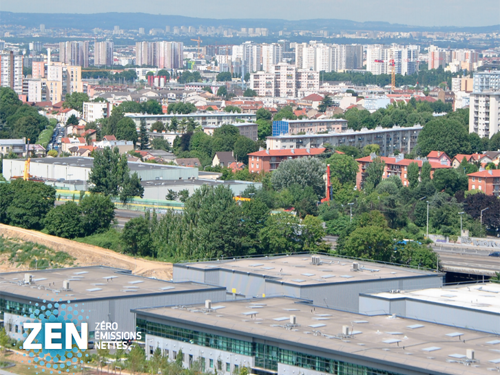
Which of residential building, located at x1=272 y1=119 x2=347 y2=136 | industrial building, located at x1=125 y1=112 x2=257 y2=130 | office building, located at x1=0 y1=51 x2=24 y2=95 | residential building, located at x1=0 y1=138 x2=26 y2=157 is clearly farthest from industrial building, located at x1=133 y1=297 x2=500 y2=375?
office building, located at x1=0 y1=51 x2=24 y2=95

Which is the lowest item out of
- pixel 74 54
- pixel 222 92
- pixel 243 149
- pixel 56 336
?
pixel 56 336

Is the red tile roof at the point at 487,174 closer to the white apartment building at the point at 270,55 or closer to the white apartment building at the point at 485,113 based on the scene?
the white apartment building at the point at 485,113

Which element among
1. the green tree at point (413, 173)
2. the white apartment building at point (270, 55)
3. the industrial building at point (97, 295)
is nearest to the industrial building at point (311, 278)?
the industrial building at point (97, 295)

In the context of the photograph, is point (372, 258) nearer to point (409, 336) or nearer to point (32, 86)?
point (409, 336)

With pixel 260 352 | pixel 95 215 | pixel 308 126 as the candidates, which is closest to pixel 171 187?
pixel 95 215

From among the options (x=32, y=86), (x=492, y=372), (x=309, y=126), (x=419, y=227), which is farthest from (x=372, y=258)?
(x=32, y=86)

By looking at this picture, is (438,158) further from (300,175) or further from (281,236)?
(281,236)
